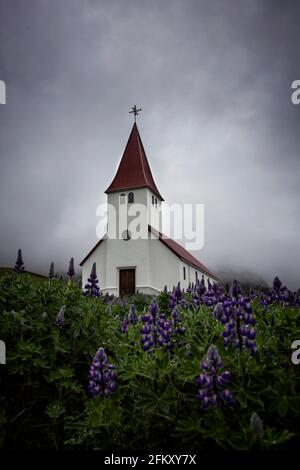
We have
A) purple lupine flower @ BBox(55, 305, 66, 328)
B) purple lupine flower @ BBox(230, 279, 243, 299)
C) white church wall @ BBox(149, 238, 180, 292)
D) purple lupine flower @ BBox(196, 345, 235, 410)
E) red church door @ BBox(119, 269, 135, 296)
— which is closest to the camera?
purple lupine flower @ BBox(196, 345, 235, 410)

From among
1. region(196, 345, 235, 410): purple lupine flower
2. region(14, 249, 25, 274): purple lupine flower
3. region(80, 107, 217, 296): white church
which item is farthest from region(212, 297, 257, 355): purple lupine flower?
region(80, 107, 217, 296): white church

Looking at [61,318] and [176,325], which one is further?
[61,318]

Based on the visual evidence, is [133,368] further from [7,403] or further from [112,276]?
[112,276]

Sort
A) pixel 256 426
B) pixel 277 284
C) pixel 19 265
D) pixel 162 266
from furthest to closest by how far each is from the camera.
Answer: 1. pixel 162 266
2. pixel 19 265
3. pixel 277 284
4. pixel 256 426

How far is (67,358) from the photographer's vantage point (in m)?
3.34

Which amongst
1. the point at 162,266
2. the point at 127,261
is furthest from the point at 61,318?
the point at 127,261

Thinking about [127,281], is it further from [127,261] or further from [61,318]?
[61,318]

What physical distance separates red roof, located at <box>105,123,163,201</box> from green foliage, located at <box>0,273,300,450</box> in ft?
93.2

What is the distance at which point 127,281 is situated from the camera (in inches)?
1171

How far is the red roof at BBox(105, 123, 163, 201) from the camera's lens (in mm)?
32350

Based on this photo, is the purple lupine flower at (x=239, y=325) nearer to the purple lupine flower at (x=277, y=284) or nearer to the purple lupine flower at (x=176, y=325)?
the purple lupine flower at (x=176, y=325)

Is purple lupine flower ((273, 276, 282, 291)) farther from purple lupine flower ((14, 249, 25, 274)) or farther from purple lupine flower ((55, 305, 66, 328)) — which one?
purple lupine flower ((14, 249, 25, 274))

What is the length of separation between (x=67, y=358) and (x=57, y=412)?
0.54 metres

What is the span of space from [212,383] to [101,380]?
84cm
